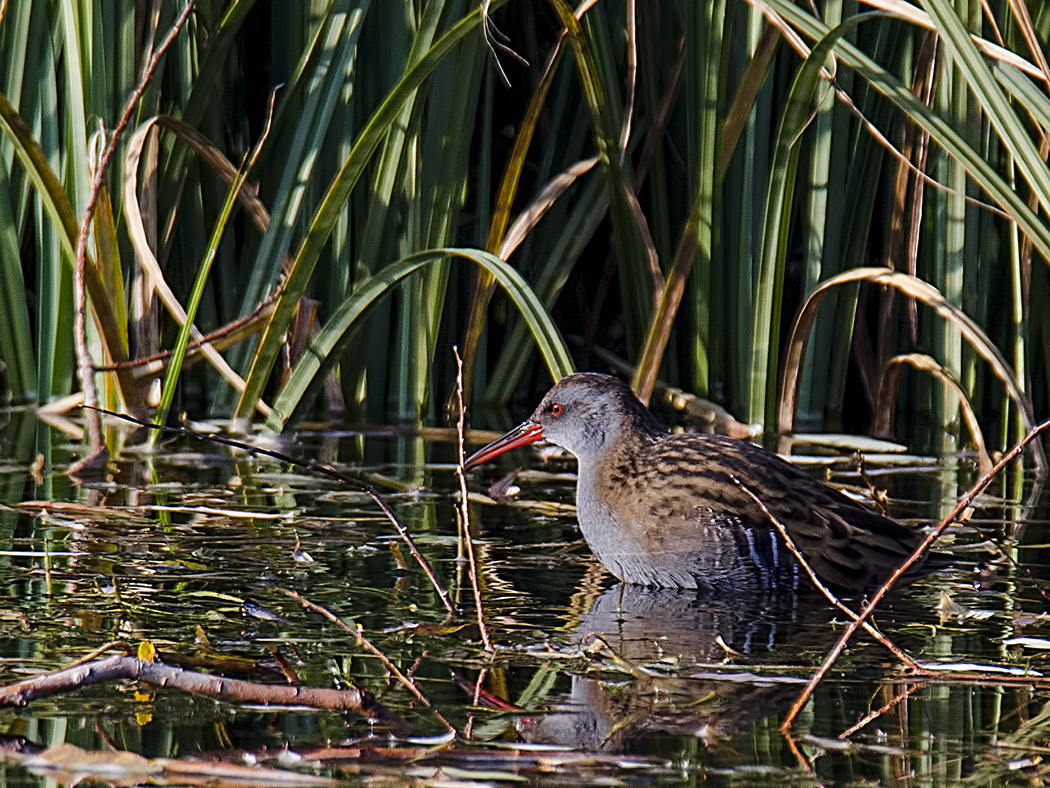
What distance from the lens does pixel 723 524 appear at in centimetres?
423

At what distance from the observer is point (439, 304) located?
6.33 meters

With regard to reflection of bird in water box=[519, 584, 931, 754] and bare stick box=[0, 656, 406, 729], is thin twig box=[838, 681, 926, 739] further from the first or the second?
bare stick box=[0, 656, 406, 729]

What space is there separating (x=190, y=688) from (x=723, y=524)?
182 centimetres

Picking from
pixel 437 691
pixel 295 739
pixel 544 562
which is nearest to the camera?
pixel 295 739

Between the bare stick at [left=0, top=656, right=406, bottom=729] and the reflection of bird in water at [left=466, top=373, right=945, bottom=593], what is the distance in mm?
1512

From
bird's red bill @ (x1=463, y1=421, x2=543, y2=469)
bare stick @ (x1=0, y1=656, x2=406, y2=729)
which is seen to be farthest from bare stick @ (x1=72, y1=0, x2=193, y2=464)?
bare stick @ (x1=0, y1=656, x2=406, y2=729)

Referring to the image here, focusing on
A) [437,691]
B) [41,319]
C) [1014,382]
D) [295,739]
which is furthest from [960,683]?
[41,319]

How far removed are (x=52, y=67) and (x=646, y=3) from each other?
2.20m

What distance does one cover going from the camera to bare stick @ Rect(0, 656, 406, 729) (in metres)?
2.63

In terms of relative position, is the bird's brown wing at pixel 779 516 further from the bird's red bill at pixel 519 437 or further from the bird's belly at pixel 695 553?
the bird's red bill at pixel 519 437

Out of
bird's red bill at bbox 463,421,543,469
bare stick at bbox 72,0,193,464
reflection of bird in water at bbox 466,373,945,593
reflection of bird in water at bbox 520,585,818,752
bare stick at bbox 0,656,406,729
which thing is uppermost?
bare stick at bbox 72,0,193,464

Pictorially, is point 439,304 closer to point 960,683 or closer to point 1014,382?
point 1014,382

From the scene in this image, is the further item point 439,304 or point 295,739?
point 439,304

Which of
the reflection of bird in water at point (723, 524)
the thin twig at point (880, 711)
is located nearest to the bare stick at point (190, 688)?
the thin twig at point (880, 711)
